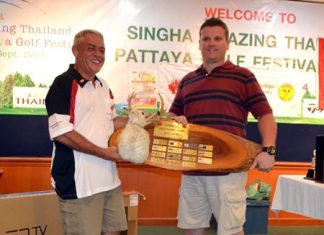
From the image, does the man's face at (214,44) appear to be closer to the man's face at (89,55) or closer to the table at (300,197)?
the man's face at (89,55)

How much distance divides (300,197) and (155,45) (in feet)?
6.47

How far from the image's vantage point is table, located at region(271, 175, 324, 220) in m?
2.84

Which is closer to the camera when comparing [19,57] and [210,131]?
[210,131]

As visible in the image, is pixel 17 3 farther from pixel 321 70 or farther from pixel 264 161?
pixel 321 70

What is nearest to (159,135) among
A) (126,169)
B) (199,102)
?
(199,102)

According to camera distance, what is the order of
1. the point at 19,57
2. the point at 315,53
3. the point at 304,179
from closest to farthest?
the point at 304,179, the point at 19,57, the point at 315,53

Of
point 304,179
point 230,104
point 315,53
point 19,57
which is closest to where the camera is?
point 230,104

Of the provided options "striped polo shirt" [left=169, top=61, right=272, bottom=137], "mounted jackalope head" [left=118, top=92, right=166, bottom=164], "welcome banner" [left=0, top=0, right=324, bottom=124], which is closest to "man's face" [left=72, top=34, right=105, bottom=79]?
"mounted jackalope head" [left=118, top=92, right=166, bottom=164]

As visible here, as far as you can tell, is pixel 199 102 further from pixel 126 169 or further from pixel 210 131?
pixel 126 169

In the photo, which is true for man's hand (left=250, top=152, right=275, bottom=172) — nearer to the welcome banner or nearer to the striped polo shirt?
the striped polo shirt

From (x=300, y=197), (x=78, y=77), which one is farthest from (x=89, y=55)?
(x=300, y=197)

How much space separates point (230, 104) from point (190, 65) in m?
2.09

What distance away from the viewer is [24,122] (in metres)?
4.01

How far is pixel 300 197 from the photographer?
10.0ft
